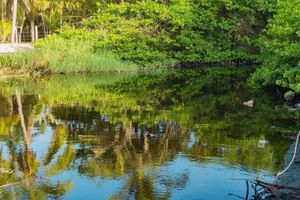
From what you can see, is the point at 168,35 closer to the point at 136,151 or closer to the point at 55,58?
the point at 55,58

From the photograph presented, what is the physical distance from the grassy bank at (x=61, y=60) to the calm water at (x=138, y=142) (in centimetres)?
683

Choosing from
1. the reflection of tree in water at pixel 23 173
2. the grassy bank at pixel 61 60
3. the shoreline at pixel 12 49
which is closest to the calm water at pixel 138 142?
the reflection of tree in water at pixel 23 173

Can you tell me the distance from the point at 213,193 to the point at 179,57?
26703mm

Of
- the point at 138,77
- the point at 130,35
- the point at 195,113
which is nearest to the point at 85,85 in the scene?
the point at 138,77

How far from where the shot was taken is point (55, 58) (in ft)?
93.1

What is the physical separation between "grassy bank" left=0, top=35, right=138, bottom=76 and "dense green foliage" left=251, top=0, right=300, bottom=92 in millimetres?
12278

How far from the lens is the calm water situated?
8.31 metres

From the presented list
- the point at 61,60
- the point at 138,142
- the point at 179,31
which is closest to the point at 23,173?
the point at 138,142

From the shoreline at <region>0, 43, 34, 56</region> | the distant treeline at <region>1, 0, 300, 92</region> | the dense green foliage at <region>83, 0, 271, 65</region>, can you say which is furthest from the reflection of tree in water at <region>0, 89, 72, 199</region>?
the dense green foliage at <region>83, 0, 271, 65</region>

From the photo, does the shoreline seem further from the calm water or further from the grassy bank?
the calm water

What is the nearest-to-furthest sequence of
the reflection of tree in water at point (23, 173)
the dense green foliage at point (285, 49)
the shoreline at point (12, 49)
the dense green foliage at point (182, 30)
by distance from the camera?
the reflection of tree in water at point (23, 173), the dense green foliage at point (285, 49), the shoreline at point (12, 49), the dense green foliage at point (182, 30)

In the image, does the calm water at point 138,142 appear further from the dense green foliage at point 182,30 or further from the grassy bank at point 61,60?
the dense green foliage at point 182,30

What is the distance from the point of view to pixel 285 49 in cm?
1750

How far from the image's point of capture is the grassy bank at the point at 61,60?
27.4 m
